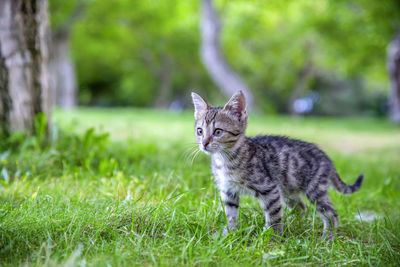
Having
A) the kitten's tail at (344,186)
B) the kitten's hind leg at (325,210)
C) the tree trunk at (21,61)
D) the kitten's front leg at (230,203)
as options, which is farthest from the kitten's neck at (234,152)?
the tree trunk at (21,61)

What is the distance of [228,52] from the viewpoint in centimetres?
3231

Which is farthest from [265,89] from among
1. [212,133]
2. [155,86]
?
[212,133]

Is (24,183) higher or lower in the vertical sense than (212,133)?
lower

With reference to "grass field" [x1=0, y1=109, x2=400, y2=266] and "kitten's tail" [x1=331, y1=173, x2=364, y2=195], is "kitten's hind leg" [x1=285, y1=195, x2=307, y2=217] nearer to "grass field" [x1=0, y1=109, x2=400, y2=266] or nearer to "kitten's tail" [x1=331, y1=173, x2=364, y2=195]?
"grass field" [x1=0, y1=109, x2=400, y2=266]

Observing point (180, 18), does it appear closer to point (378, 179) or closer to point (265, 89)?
point (265, 89)

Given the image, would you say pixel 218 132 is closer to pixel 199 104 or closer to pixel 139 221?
pixel 199 104

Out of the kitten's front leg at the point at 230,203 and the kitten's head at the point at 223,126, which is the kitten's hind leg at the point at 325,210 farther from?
the kitten's head at the point at 223,126

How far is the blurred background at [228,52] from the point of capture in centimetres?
1639

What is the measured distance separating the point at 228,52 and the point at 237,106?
3017 centimetres

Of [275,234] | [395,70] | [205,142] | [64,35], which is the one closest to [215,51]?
[395,70]

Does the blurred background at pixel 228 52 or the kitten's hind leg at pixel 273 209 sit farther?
the blurred background at pixel 228 52

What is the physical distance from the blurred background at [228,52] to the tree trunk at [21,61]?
37 mm

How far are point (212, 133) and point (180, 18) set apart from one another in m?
25.5

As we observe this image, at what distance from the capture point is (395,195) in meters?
4.20
